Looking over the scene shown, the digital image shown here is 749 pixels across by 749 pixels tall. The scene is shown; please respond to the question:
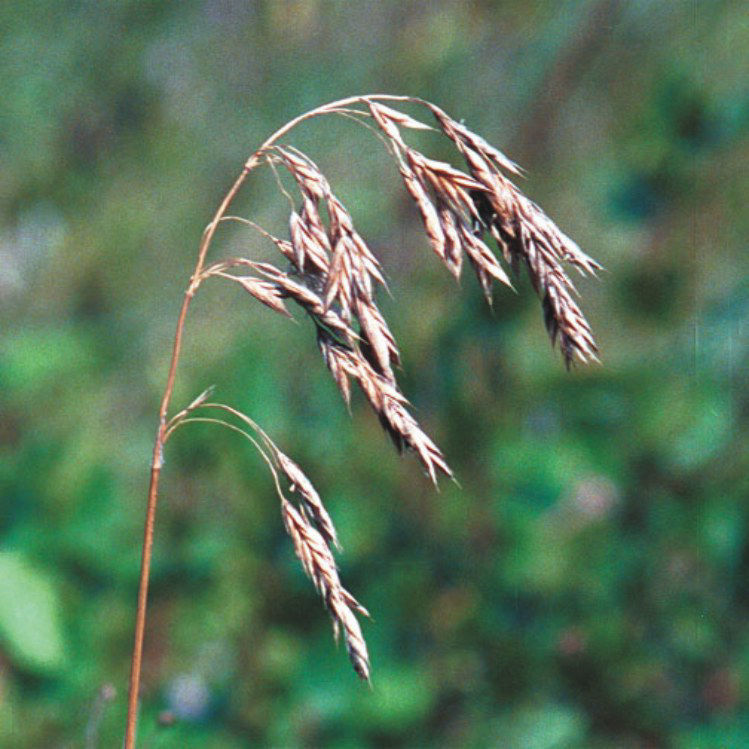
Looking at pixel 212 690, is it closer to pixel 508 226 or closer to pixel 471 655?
pixel 471 655

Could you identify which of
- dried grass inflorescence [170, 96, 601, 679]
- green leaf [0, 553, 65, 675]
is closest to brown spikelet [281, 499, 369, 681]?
dried grass inflorescence [170, 96, 601, 679]

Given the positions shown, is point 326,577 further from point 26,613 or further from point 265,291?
point 26,613

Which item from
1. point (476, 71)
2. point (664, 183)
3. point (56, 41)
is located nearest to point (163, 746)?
point (664, 183)

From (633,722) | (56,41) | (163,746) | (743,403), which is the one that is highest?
(56,41)

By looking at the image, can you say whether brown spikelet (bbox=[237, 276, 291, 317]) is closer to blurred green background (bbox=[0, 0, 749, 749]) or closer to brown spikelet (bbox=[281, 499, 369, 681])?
brown spikelet (bbox=[281, 499, 369, 681])

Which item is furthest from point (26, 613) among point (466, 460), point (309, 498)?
point (466, 460)

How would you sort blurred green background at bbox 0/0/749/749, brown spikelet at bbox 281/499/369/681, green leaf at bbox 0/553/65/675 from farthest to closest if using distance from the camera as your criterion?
blurred green background at bbox 0/0/749/749, green leaf at bbox 0/553/65/675, brown spikelet at bbox 281/499/369/681
